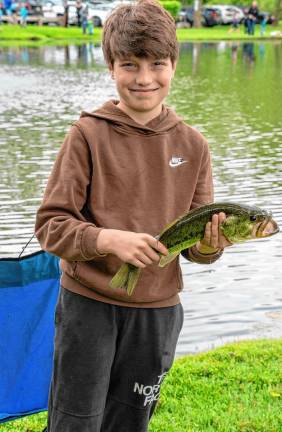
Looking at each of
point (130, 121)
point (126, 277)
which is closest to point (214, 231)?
point (126, 277)

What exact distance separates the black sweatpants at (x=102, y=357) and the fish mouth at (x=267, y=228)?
49cm

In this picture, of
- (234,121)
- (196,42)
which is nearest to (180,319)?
(234,121)

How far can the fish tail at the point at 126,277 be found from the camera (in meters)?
2.88

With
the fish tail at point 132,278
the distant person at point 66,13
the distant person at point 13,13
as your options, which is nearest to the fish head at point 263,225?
the fish tail at point 132,278

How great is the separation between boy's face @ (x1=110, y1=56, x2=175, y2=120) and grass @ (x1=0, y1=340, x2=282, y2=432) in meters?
1.79

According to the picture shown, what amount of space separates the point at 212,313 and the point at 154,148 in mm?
3941

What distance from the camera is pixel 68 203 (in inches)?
118

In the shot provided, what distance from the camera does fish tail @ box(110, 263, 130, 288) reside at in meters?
2.88

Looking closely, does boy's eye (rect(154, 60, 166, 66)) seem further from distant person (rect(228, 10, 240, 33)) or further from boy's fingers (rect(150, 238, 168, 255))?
distant person (rect(228, 10, 240, 33))

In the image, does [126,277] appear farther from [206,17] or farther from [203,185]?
[206,17]

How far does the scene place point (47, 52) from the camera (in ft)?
131

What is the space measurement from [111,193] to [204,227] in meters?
0.37

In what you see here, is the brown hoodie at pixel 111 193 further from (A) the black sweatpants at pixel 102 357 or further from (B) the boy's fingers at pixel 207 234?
(B) the boy's fingers at pixel 207 234

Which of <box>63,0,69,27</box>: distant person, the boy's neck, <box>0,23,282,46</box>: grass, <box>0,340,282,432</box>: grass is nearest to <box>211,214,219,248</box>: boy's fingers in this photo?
the boy's neck
